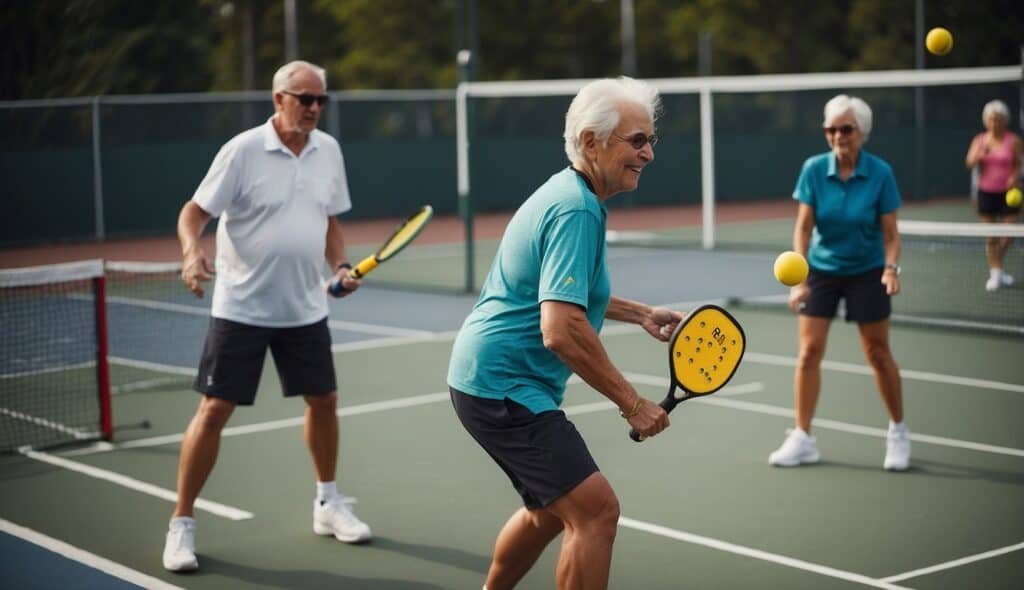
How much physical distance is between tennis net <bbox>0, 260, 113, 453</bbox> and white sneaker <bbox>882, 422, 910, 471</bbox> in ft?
14.6

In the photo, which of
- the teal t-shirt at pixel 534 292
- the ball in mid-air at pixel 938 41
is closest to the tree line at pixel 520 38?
the ball in mid-air at pixel 938 41

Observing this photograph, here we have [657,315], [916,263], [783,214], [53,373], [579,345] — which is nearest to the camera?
[579,345]

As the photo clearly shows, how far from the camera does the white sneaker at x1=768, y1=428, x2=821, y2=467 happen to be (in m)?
8.27

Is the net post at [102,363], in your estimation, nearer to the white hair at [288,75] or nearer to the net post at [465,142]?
the white hair at [288,75]

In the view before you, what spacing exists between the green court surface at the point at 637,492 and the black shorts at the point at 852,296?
832 millimetres

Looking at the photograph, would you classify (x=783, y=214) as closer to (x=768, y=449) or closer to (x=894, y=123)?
(x=894, y=123)

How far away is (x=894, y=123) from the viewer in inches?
1261

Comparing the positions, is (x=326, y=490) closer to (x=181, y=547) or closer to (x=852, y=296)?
(x=181, y=547)

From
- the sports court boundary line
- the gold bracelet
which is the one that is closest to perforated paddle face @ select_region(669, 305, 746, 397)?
the gold bracelet

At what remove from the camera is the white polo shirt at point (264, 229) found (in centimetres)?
667

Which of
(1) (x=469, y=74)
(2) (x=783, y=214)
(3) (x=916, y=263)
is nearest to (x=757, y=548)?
(1) (x=469, y=74)

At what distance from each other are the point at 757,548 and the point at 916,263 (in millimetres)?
12390

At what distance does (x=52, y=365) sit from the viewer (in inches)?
461

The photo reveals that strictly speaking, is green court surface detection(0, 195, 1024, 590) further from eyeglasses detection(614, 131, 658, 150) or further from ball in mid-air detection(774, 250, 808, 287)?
eyeglasses detection(614, 131, 658, 150)
